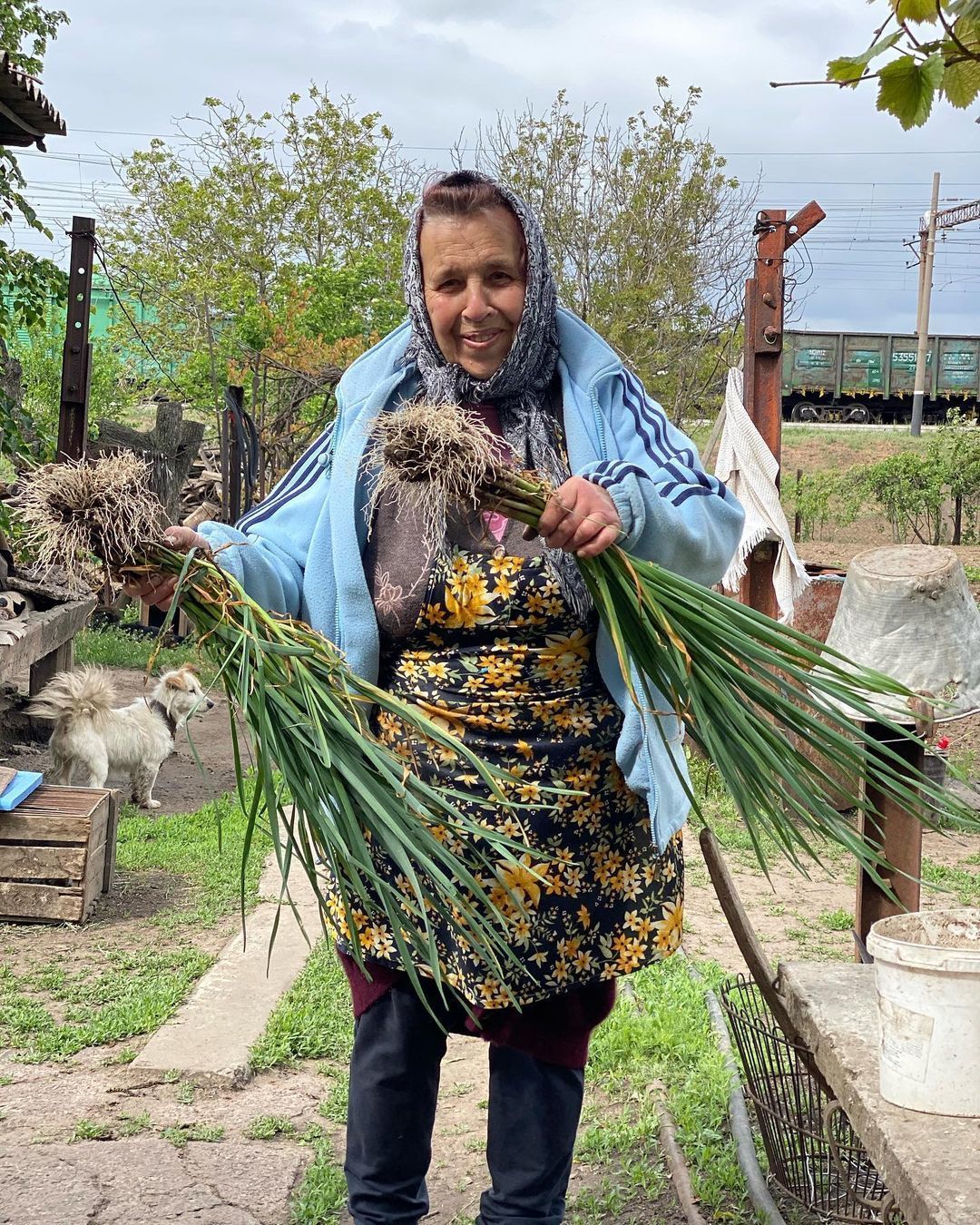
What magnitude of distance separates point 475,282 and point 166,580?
2.10 ft

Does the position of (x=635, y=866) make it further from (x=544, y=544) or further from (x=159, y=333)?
(x=159, y=333)

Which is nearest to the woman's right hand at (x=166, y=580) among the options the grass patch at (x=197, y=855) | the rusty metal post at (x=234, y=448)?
the grass patch at (x=197, y=855)

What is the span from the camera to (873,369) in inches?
1152

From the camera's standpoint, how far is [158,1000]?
3.88 meters

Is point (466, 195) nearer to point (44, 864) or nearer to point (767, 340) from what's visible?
point (44, 864)

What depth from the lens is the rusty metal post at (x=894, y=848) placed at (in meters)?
2.70

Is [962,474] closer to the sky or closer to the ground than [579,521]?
closer to the sky

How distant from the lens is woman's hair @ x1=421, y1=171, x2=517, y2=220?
201cm

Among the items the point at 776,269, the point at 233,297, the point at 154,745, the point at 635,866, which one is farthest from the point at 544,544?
the point at 233,297

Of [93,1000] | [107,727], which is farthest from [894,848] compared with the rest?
[107,727]

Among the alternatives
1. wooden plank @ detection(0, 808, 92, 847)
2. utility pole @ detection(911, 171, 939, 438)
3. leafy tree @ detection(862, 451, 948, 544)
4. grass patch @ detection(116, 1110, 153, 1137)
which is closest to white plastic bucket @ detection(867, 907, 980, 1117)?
grass patch @ detection(116, 1110, 153, 1137)

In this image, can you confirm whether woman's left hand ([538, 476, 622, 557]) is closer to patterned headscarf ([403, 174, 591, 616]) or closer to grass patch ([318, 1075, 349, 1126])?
patterned headscarf ([403, 174, 591, 616])

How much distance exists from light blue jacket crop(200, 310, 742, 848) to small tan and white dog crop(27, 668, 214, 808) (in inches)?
148

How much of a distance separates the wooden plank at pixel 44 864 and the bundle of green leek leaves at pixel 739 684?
3.07 m
